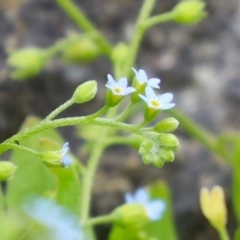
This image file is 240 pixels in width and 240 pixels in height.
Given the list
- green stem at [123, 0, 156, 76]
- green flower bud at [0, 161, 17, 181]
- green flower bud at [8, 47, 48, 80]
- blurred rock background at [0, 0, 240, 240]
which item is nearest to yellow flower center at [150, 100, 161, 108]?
green flower bud at [0, 161, 17, 181]

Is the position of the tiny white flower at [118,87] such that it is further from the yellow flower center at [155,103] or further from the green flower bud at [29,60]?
the green flower bud at [29,60]

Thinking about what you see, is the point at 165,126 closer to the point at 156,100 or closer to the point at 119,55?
the point at 156,100

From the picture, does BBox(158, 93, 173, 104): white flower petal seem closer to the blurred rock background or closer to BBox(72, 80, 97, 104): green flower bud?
BBox(72, 80, 97, 104): green flower bud

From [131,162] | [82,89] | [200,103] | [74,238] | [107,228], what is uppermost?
[200,103]

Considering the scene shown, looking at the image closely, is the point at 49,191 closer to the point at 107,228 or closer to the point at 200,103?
the point at 107,228

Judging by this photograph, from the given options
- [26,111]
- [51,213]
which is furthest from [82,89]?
[26,111]

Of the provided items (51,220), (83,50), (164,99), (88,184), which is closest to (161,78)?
(83,50)

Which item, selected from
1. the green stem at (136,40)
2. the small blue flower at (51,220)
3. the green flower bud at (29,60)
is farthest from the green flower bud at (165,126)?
the green flower bud at (29,60)
